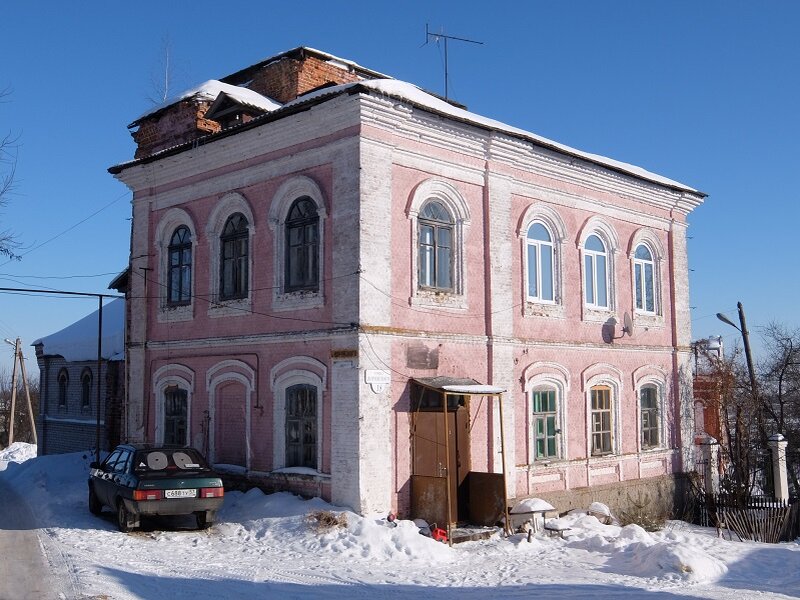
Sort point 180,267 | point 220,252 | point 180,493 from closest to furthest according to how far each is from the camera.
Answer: point 180,493 → point 220,252 → point 180,267

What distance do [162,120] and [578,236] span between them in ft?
34.0

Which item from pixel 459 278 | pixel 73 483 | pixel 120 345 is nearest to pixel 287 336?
pixel 459 278

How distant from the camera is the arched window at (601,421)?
17234 millimetres

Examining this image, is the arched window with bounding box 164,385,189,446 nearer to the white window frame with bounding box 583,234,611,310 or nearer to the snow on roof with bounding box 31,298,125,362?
the snow on roof with bounding box 31,298,125,362

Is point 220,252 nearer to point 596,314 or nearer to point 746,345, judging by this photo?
point 596,314

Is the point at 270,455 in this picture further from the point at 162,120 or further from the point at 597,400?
the point at 162,120

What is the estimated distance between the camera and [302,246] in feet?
46.6

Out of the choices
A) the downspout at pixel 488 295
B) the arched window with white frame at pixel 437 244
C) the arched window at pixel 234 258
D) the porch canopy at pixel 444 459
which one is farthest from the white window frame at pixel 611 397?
the arched window at pixel 234 258

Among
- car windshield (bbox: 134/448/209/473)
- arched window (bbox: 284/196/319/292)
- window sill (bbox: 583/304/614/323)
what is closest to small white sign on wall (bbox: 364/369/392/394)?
arched window (bbox: 284/196/319/292)

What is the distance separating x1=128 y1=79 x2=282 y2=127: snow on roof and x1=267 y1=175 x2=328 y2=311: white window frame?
3.91 m

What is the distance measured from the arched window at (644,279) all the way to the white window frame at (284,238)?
27.7 feet

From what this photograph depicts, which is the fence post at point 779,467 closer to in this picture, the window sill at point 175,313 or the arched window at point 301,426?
the arched window at point 301,426

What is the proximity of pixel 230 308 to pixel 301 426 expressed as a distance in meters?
2.93

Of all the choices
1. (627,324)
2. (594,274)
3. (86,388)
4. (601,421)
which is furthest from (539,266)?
(86,388)
